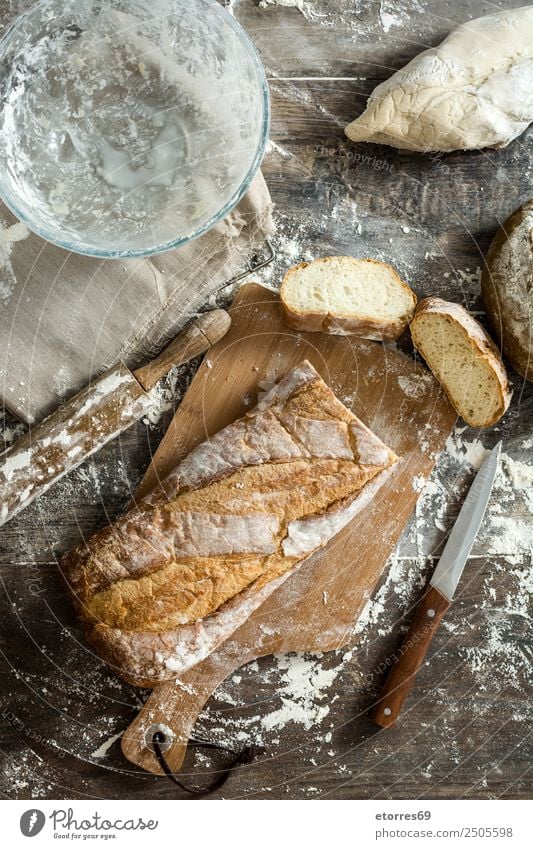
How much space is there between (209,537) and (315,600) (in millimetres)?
412

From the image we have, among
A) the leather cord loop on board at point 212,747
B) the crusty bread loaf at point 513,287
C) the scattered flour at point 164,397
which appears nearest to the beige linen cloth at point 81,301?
the scattered flour at point 164,397

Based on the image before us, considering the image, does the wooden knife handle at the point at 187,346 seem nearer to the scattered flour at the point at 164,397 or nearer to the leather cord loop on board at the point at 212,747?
the scattered flour at the point at 164,397

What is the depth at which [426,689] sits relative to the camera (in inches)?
80.7

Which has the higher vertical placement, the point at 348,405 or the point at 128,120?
the point at 128,120

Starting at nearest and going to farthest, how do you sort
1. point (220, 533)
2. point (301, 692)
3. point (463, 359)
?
point (220, 533)
point (463, 359)
point (301, 692)

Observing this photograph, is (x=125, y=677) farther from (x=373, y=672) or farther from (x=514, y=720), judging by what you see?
(x=514, y=720)

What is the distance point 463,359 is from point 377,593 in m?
0.74

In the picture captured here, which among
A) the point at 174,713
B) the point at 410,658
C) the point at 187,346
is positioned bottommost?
the point at 410,658

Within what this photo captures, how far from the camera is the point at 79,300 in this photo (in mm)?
1911

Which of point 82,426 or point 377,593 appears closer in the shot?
point 82,426

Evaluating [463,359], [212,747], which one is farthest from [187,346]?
[212,747]

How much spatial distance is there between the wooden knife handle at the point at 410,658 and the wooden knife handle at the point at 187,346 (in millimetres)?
988

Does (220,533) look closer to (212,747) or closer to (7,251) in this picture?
(212,747)

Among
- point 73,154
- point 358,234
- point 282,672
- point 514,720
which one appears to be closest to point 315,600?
point 282,672
